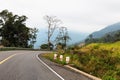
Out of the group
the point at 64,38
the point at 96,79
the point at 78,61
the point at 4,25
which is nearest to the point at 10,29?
the point at 4,25

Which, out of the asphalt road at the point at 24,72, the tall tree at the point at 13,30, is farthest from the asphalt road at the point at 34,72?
the tall tree at the point at 13,30

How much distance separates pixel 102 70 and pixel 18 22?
310 ft

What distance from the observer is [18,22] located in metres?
118

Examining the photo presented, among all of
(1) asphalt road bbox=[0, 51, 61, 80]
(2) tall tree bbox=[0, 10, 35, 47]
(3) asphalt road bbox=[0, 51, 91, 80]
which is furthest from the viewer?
(2) tall tree bbox=[0, 10, 35, 47]

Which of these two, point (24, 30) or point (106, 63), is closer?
point (106, 63)

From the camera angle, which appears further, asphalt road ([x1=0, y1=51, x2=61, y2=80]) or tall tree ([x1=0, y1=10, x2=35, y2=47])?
tall tree ([x1=0, y1=10, x2=35, y2=47])

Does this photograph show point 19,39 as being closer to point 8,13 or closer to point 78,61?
point 8,13

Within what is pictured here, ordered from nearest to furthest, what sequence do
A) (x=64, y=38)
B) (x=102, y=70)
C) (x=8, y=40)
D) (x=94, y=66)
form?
(x=102, y=70) < (x=94, y=66) < (x=8, y=40) < (x=64, y=38)

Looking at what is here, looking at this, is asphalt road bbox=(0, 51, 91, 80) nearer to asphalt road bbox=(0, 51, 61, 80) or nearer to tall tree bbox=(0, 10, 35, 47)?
asphalt road bbox=(0, 51, 61, 80)

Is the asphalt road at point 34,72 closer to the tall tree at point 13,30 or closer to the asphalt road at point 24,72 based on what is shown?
the asphalt road at point 24,72

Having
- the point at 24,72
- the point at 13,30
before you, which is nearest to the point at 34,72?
the point at 24,72

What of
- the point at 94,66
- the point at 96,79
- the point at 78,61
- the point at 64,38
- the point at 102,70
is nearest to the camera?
the point at 96,79

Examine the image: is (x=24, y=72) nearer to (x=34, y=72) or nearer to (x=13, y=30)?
(x=34, y=72)

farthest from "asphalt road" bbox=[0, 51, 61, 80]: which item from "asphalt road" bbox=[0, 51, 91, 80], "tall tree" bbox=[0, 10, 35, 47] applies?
"tall tree" bbox=[0, 10, 35, 47]
